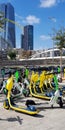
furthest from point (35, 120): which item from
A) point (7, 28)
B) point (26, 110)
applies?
point (7, 28)

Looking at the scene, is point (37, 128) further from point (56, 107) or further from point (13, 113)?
point (56, 107)

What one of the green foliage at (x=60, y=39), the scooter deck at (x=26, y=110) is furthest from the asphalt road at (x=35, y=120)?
the green foliage at (x=60, y=39)

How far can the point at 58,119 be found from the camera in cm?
761

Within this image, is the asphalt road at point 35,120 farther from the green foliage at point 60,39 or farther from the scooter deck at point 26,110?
the green foliage at point 60,39

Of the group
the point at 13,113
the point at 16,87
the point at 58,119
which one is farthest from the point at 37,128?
the point at 16,87

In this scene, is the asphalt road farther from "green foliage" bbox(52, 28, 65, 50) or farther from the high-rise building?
"green foliage" bbox(52, 28, 65, 50)

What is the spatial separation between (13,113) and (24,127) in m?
1.56

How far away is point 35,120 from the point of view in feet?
24.5

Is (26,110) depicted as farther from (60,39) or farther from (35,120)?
(60,39)

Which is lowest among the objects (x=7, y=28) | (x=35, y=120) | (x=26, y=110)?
(x=35, y=120)

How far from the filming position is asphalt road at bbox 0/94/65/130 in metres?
6.79

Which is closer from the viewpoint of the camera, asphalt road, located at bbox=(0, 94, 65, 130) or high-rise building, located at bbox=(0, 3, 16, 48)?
asphalt road, located at bbox=(0, 94, 65, 130)

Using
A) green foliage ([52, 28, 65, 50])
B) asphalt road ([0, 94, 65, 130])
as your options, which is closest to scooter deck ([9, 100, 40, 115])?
asphalt road ([0, 94, 65, 130])

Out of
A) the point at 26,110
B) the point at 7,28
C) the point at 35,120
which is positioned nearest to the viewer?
the point at 35,120
